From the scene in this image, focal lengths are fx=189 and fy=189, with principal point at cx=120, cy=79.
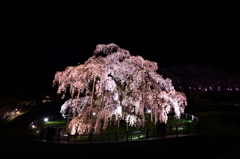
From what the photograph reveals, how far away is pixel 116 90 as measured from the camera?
60.4ft

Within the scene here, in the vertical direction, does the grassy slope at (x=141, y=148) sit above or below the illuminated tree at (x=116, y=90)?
below

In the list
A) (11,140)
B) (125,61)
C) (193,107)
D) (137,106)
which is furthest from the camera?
(193,107)

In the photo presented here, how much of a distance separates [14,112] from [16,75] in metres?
11.6

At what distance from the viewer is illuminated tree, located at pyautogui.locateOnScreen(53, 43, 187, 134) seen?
1677 centimetres

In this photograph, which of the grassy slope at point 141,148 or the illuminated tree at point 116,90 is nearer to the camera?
the grassy slope at point 141,148

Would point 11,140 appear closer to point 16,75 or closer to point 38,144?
point 38,144

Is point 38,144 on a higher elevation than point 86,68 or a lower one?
lower

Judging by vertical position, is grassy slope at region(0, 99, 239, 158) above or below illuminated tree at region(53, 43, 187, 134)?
below

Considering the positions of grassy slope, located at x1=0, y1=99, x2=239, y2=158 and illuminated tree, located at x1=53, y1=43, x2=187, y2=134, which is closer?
grassy slope, located at x1=0, y1=99, x2=239, y2=158

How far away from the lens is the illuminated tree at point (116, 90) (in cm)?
1677

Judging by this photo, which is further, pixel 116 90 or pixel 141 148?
pixel 116 90

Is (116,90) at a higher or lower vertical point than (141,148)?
higher

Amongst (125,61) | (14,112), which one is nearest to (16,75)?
(14,112)

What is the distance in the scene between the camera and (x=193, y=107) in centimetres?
3781
